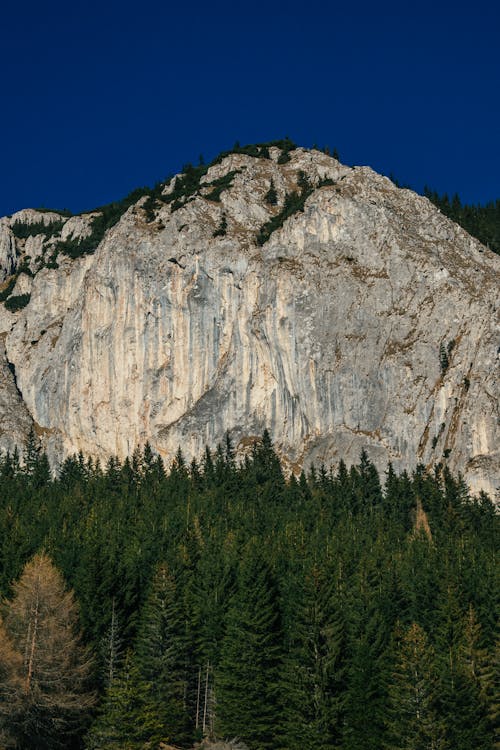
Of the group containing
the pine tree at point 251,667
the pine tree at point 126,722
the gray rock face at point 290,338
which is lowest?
the pine tree at point 126,722

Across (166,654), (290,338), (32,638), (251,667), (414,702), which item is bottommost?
(414,702)

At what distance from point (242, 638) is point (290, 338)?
268 feet

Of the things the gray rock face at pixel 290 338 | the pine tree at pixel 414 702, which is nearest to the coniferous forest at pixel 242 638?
the pine tree at pixel 414 702

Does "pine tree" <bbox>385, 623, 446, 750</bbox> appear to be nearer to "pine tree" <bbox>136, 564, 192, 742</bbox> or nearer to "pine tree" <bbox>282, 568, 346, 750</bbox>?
"pine tree" <bbox>282, 568, 346, 750</bbox>

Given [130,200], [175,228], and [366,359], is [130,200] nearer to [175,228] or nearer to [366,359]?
→ [175,228]

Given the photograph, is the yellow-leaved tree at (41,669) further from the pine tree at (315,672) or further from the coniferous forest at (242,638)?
the pine tree at (315,672)

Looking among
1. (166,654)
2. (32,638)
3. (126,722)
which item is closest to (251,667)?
(166,654)

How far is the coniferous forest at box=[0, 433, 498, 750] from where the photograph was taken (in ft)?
165

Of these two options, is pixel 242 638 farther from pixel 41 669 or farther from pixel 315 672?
pixel 41 669

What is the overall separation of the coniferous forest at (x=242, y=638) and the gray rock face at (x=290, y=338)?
4487 centimetres

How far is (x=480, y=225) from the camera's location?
164 metres

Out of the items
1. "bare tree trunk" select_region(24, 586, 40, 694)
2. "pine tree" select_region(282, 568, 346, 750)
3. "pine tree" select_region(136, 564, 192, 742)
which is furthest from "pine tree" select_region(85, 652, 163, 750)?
"pine tree" select_region(282, 568, 346, 750)

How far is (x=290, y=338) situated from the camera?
135500 millimetres

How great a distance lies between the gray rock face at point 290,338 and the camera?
12744 cm
